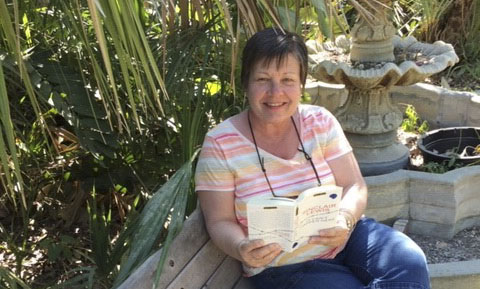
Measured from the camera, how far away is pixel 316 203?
2156mm

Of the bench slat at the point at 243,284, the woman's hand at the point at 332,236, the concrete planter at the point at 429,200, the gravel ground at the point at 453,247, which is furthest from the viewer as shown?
the concrete planter at the point at 429,200

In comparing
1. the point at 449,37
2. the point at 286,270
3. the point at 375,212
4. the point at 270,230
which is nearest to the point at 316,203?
the point at 270,230

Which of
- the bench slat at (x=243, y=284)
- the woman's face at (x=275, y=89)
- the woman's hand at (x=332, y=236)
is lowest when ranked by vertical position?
the bench slat at (x=243, y=284)

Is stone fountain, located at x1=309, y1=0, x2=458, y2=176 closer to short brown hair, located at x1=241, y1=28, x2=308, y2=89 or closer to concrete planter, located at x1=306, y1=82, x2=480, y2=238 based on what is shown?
concrete planter, located at x1=306, y1=82, x2=480, y2=238

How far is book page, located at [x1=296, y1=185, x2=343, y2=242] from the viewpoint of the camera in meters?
2.12

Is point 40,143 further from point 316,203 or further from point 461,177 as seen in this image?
point 461,177

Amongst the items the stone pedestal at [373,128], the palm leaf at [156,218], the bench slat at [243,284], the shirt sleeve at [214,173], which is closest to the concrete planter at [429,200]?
the stone pedestal at [373,128]

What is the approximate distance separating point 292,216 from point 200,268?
0.37m

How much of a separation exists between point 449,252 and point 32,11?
2014 millimetres

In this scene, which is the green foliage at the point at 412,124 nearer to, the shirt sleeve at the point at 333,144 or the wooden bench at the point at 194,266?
the shirt sleeve at the point at 333,144

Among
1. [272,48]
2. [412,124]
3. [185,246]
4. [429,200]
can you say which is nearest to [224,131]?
[272,48]

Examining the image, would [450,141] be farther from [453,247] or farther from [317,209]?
[317,209]

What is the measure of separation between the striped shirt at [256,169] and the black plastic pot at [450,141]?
1629 mm

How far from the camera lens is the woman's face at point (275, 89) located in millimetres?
2365
